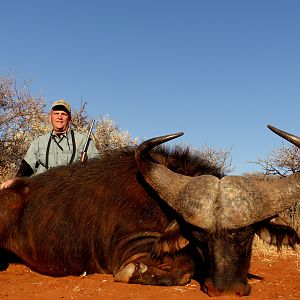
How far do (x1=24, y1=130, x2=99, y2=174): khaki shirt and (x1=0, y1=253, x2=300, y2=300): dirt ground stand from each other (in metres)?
2.29

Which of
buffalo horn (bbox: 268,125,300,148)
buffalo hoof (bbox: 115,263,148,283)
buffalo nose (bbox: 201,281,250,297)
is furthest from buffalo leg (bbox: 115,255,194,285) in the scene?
buffalo horn (bbox: 268,125,300,148)

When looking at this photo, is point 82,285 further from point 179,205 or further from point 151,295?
point 179,205

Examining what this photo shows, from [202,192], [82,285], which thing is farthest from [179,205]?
[82,285]

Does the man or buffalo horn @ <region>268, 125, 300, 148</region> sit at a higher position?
the man

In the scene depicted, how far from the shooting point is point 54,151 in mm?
8195

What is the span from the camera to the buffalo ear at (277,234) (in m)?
4.95

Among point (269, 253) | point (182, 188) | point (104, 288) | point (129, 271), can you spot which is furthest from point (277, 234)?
point (269, 253)

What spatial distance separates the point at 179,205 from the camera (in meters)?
4.70

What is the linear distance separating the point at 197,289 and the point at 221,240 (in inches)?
26.5

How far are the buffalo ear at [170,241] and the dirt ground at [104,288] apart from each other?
37cm

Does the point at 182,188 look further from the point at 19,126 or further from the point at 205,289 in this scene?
the point at 19,126

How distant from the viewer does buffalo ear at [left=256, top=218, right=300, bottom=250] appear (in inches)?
195

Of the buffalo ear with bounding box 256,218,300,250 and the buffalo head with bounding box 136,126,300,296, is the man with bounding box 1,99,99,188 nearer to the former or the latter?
the buffalo head with bounding box 136,126,300,296

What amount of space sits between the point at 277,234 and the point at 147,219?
136cm
